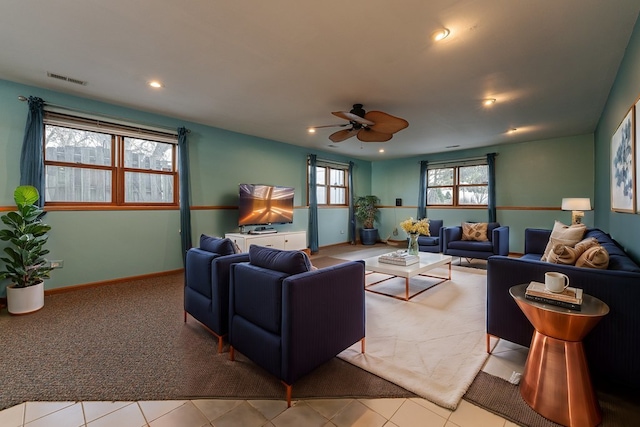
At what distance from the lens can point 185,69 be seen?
9.23 feet

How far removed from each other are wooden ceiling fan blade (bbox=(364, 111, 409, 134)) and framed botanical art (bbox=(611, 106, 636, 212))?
1.77 m

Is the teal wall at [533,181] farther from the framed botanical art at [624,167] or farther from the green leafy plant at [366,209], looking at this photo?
the framed botanical art at [624,167]

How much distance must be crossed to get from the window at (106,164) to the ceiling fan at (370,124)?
2816 millimetres

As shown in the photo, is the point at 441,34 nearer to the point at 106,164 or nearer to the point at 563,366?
the point at 563,366

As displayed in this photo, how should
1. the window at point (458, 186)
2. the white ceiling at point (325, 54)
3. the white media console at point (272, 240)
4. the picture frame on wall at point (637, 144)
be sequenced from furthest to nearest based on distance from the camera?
the window at point (458, 186), the white media console at point (272, 240), the white ceiling at point (325, 54), the picture frame on wall at point (637, 144)

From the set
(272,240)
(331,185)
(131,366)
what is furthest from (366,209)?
(131,366)

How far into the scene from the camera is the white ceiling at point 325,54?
1.95m

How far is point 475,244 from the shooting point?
195 inches

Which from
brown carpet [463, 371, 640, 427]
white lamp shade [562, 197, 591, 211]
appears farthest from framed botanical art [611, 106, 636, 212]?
white lamp shade [562, 197, 591, 211]

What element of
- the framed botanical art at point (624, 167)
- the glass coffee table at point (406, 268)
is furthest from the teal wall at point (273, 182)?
the glass coffee table at point (406, 268)

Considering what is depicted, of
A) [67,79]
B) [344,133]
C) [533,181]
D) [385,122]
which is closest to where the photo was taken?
[67,79]

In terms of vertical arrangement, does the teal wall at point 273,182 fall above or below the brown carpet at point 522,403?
above

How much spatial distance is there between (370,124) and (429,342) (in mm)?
2459

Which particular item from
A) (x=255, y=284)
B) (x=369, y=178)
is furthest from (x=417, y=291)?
(x=369, y=178)
